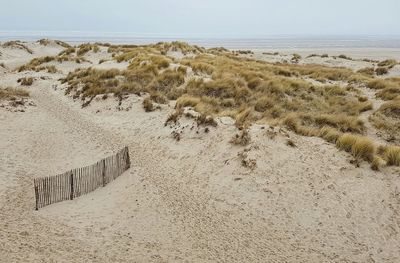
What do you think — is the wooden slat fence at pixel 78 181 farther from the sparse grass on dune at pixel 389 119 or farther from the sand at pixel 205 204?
the sparse grass on dune at pixel 389 119

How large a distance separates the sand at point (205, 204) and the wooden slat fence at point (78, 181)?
9.6 inches

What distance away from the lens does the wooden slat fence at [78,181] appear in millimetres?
11117

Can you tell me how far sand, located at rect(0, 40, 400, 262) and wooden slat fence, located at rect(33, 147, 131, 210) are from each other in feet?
0.80

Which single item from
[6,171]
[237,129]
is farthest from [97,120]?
[237,129]

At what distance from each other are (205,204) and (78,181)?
3.81 metres

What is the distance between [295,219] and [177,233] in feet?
10.1

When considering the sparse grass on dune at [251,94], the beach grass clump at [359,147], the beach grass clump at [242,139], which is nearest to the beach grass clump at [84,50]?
the sparse grass on dune at [251,94]

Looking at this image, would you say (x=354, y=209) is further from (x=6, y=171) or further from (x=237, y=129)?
(x=6, y=171)

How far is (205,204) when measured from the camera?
11.3 m

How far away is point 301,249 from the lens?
9484mm

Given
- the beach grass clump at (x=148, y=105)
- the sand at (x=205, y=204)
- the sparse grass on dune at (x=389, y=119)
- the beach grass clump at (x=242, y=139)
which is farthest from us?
the beach grass clump at (x=148, y=105)

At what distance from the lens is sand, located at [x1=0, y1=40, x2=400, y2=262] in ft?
30.8

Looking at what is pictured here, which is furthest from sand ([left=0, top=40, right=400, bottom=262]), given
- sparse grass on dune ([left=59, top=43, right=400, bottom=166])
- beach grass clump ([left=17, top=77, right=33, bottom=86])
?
beach grass clump ([left=17, top=77, right=33, bottom=86])

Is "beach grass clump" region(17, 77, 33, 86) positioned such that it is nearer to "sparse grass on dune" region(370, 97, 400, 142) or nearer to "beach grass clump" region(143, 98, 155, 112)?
"beach grass clump" region(143, 98, 155, 112)
